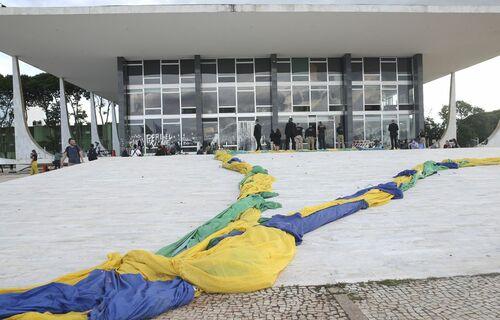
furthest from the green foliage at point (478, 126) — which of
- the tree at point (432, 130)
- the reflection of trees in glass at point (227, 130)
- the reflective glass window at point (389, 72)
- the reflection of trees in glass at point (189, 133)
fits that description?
the reflection of trees in glass at point (189, 133)

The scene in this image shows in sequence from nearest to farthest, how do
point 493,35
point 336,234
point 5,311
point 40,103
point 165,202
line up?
point 5,311
point 336,234
point 165,202
point 493,35
point 40,103

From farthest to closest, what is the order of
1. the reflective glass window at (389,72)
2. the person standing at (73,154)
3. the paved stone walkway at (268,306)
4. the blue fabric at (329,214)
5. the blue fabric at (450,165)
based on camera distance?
the reflective glass window at (389,72) → the person standing at (73,154) → the blue fabric at (450,165) → the blue fabric at (329,214) → the paved stone walkway at (268,306)

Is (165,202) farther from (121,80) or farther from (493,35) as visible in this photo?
(493,35)

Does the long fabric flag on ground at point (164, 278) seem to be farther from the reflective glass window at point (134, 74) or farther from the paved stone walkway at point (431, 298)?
the reflective glass window at point (134, 74)

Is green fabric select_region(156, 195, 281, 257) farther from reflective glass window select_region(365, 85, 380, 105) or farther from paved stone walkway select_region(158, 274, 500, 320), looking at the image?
reflective glass window select_region(365, 85, 380, 105)

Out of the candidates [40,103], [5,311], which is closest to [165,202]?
[5,311]

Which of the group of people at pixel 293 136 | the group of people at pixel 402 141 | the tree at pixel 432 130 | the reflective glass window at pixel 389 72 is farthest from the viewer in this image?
the tree at pixel 432 130

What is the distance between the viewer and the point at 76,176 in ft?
36.2

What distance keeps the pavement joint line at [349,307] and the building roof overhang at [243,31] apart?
1799cm

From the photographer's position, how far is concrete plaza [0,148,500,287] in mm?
3824

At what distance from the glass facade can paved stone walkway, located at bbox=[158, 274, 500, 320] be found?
75.4ft

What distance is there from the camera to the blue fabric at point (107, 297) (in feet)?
8.78

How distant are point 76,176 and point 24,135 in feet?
61.9

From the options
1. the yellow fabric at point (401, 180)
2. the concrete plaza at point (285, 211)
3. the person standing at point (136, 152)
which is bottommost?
the concrete plaza at point (285, 211)
